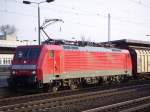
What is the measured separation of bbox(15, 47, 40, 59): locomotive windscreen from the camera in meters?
20.5

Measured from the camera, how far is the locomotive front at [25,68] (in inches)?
787

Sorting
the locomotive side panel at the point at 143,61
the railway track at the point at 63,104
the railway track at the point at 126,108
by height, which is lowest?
the railway track at the point at 63,104

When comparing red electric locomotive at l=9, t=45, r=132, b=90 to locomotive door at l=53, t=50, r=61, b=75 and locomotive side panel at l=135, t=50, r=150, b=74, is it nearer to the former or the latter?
locomotive door at l=53, t=50, r=61, b=75

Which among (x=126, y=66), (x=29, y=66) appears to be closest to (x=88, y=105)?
(x=29, y=66)

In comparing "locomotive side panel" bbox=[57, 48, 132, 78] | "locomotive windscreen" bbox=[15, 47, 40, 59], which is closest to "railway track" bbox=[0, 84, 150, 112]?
"locomotive side panel" bbox=[57, 48, 132, 78]

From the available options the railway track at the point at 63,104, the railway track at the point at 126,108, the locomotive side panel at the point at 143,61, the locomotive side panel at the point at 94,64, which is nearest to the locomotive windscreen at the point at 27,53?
the locomotive side panel at the point at 94,64

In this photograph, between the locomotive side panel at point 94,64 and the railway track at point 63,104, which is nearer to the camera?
the railway track at point 63,104

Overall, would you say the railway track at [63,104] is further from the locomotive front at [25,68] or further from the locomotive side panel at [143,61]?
the locomotive side panel at [143,61]

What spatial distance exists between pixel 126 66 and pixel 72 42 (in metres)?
7.69

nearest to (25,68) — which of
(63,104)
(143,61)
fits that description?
(63,104)

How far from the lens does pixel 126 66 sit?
97.6 ft

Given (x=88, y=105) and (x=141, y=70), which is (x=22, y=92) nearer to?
(x=88, y=105)

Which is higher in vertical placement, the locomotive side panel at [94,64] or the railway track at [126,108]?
the locomotive side panel at [94,64]

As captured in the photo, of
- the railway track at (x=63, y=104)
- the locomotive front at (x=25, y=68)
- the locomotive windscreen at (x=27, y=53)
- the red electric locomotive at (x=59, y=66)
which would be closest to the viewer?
the railway track at (x=63, y=104)
